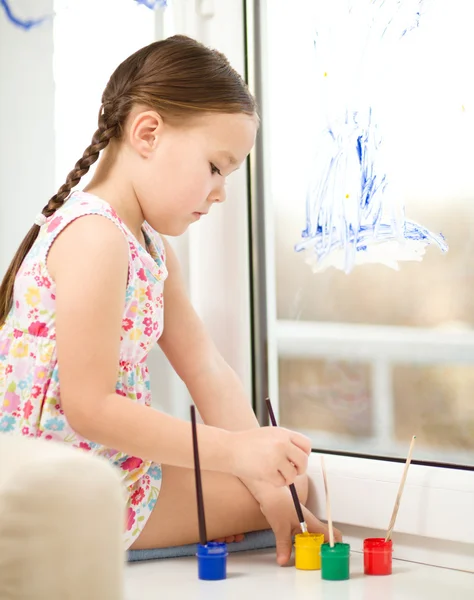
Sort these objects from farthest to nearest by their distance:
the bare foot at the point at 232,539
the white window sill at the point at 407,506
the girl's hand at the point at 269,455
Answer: the bare foot at the point at 232,539 → the white window sill at the point at 407,506 → the girl's hand at the point at 269,455

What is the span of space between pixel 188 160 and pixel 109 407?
1.17ft

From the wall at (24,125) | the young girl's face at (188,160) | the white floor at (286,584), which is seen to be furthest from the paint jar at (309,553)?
the wall at (24,125)

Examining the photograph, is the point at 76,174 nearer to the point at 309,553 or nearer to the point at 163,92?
the point at 163,92

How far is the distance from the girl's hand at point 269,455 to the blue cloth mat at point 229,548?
0.27 m

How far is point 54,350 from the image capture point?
1.12 m

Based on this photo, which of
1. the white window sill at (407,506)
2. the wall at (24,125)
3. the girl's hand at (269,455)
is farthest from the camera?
the wall at (24,125)

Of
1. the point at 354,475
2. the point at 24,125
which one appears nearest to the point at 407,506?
the point at 354,475

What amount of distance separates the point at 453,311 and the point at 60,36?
0.93 meters

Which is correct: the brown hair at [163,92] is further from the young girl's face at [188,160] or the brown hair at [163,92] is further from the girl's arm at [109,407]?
the girl's arm at [109,407]

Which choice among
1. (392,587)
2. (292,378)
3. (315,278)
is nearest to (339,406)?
(292,378)

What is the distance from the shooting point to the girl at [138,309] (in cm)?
103

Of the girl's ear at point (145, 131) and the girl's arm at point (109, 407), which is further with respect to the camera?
the girl's ear at point (145, 131)

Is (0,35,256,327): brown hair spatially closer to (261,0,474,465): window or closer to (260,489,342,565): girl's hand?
(261,0,474,465): window

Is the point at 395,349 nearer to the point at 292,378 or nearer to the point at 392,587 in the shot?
the point at 292,378
